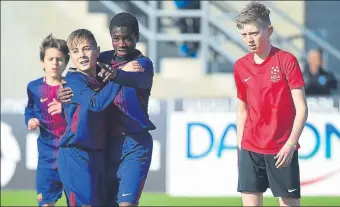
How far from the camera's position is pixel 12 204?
32.3 ft

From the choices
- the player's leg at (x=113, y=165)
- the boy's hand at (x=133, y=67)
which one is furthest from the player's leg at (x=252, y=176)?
the boy's hand at (x=133, y=67)

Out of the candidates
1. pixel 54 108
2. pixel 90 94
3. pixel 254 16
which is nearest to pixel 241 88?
pixel 254 16

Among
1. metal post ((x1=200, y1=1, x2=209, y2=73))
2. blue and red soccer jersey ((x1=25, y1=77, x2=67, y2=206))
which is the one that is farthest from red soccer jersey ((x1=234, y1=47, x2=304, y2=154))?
metal post ((x1=200, y1=1, x2=209, y2=73))

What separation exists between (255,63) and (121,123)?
0.96 meters

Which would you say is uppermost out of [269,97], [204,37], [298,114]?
[204,37]

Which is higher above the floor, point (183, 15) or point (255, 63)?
point (183, 15)

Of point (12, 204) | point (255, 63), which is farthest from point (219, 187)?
point (255, 63)

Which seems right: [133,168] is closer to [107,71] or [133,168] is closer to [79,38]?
[107,71]

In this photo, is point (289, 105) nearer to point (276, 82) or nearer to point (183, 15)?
point (276, 82)

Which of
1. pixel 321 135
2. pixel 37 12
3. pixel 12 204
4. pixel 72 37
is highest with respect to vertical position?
pixel 37 12

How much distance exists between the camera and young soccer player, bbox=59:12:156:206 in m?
5.87

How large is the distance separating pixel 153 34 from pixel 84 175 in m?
6.55

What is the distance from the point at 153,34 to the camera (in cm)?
1241

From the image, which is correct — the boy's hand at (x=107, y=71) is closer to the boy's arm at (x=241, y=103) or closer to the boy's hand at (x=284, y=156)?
the boy's arm at (x=241, y=103)
